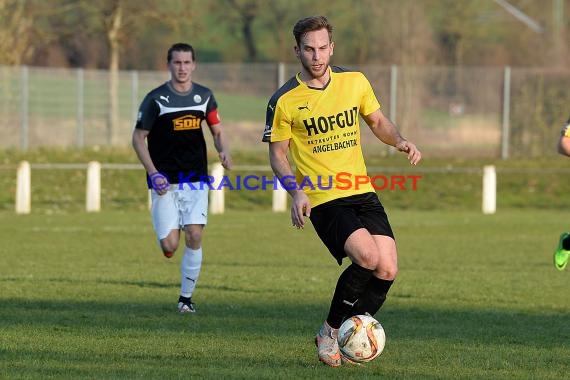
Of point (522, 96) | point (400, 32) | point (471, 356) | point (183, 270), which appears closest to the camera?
point (471, 356)

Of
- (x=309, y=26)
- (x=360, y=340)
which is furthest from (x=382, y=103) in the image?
(x=360, y=340)

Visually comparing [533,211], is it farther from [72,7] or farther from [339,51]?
[339,51]

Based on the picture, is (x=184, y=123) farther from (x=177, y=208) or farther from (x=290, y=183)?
(x=290, y=183)

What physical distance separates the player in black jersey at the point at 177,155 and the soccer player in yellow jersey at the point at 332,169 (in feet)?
10.6

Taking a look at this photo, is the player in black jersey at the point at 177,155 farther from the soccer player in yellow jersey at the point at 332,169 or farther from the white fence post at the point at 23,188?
the white fence post at the point at 23,188

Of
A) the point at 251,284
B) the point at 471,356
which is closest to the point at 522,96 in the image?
the point at 251,284

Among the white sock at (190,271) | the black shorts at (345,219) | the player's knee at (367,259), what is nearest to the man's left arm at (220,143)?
the white sock at (190,271)

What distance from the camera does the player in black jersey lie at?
11406 millimetres

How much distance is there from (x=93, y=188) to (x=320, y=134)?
1989 cm

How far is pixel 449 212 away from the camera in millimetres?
29266

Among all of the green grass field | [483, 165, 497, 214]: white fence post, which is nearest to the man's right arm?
the green grass field

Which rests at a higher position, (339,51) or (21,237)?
(339,51)

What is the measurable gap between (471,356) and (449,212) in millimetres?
21013

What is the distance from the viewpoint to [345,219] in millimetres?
8039
